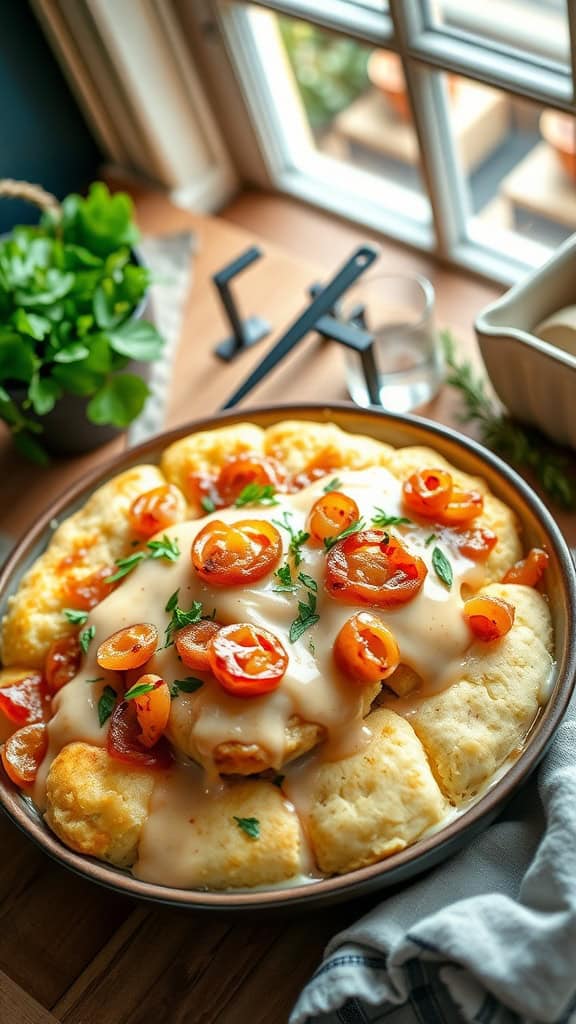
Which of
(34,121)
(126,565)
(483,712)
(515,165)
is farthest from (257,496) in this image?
(34,121)

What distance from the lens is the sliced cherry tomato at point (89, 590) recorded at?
1377 millimetres

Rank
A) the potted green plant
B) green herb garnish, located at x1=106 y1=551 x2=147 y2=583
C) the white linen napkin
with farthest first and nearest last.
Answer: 1. the potted green plant
2. green herb garnish, located at x1=106 y1=551 x2=147 y2=583
3. the white linen napkin

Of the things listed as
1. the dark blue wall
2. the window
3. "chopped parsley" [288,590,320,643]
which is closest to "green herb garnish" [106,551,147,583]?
"chopped parsley" [288,590,320,643]

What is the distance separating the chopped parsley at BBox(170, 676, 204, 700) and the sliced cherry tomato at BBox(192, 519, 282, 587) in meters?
0.12

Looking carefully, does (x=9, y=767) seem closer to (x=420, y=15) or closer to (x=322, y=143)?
(x=420, y=15)

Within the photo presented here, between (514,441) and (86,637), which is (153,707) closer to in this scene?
(86,637)

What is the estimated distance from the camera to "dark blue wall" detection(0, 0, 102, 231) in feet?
7.14

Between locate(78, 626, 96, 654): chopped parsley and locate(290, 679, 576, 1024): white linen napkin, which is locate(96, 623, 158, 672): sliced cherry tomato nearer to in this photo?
locate(78, 626, 96, 654): chopped parsley

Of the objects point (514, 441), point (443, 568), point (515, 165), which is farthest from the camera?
point (515, 165)

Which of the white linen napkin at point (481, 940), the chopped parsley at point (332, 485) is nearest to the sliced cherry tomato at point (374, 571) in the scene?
the chopped parsley at point (332, 485)

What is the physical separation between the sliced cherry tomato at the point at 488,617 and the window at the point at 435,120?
80 cm

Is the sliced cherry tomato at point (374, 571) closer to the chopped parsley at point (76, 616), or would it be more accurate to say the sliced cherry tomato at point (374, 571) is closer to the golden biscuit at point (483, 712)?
the golden biscuit at point (483, 712)

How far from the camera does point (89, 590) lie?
4.54ft

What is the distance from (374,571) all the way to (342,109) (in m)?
1.79
